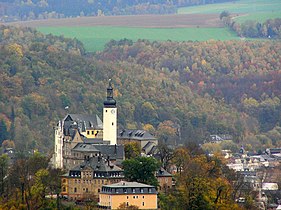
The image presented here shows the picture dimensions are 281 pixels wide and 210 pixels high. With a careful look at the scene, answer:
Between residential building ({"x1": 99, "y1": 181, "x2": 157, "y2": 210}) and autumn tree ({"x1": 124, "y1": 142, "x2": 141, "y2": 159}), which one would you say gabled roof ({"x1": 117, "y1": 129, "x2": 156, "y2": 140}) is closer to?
autumn tree ({"x1": 124, "y1": 142, "x2": 141, "y2": 159})

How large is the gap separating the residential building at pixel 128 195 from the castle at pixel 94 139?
6.03 metres

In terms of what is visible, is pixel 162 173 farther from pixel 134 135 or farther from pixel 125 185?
pixel 134 135

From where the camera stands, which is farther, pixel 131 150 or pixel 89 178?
pixel 131 150

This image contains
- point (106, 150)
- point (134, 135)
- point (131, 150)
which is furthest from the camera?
point (134, 135)

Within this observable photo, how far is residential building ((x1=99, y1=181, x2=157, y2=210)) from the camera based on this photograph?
4596 inches

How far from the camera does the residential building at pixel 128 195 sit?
117m

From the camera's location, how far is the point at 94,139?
128500 millimetres

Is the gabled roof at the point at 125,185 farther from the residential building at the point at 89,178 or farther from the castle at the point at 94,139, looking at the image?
the castle at the point at 94,139

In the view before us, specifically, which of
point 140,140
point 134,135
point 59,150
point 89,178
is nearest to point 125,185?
point 89,178

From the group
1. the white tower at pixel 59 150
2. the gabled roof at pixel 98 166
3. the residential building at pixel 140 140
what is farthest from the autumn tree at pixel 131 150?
the gabled roof at pixel 98 166

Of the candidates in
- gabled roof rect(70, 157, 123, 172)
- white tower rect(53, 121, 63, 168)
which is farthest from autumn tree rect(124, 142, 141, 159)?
gabled roof rect(70, 157, 123, 172)

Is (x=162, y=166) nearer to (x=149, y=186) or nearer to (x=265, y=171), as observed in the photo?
(x=149, y=186)

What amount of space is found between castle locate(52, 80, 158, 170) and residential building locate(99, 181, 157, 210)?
6026 millimetres

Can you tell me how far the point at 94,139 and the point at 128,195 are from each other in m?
12.3
